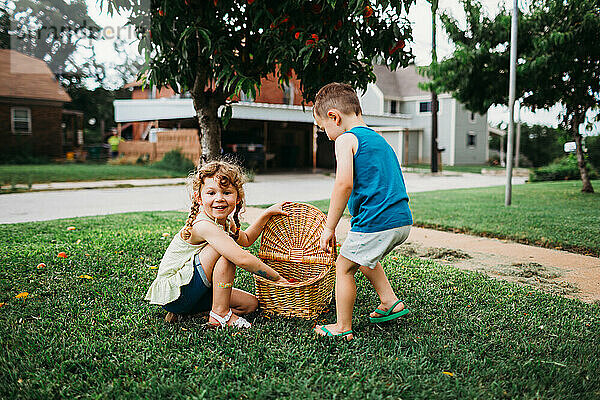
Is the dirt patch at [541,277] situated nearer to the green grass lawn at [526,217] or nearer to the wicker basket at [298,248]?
the green grass lawn at [526,217]

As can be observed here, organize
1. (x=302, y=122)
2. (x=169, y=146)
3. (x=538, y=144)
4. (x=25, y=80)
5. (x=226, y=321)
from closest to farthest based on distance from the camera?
1. (x=226, y=321)
2. (x=169, y=146)
3. (x=302, y=122)
4. (x=25, y=80)
5. (x=538, y=144)

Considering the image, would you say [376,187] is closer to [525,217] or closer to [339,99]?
[339,99]

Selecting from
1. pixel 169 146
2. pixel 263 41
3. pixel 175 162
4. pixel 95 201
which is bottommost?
pixel 95 201

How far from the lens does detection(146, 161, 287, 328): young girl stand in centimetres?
273

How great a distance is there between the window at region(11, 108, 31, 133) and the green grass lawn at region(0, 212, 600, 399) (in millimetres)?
21290

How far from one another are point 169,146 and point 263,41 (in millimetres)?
17487

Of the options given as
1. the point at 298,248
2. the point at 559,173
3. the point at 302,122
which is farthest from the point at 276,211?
the point at 302,122

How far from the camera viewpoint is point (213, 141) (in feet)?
13.3

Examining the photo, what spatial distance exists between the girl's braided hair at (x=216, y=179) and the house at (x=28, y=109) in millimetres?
21837

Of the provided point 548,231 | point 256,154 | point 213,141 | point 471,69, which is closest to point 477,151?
point 256,154

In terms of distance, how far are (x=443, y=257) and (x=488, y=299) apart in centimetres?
142

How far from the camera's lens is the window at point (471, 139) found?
32.0 m

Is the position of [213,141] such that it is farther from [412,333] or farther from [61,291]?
[412,333]

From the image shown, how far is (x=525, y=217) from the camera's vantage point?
6816 millimetres
